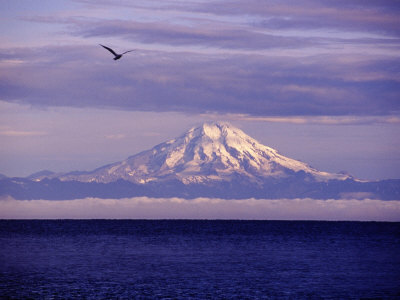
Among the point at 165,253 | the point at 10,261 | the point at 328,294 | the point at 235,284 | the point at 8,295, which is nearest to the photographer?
the point at 8,295

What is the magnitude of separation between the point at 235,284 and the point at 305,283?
28.0ft

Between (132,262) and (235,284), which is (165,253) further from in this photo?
(235,284)

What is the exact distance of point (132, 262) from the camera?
367ft

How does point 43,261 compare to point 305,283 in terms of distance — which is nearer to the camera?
point 305,283

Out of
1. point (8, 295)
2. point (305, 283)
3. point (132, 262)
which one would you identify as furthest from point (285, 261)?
point (8, 295)

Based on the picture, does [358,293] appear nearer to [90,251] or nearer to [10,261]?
[10,261]

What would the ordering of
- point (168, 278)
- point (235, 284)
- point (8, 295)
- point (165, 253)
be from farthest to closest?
point (165, 253), point (168, 278), point (235, 284), point (8, 295)

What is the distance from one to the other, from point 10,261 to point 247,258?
40.3 metres

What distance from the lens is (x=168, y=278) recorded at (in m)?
87.6

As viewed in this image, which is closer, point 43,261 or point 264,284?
point 264,284

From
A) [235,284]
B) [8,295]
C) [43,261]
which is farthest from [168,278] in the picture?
[43,261]

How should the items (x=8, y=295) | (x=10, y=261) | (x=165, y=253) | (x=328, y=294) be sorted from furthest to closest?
(x=165, y=253)
(x=10, y=261)
(x=328, y=294)
(x=8, y=295)

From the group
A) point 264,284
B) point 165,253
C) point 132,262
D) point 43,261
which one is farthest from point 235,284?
point 165,253

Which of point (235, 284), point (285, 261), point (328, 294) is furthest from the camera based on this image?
point (285, 261)
